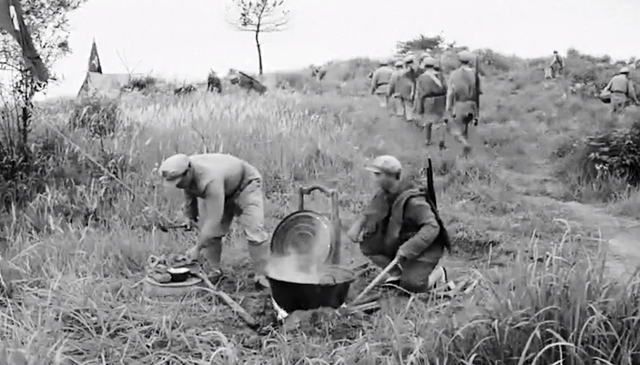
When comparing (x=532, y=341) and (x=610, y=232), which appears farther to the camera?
(x=610, y=232)

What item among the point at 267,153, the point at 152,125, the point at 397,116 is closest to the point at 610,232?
the point at 267,153

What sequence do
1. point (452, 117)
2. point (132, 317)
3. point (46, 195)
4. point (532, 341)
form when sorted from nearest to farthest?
1. point (532, 341)
2. point (132, 317)
3. point (46, 195)
4. point (452, 117)

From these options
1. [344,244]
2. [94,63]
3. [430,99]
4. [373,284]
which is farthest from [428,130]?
[373,284]

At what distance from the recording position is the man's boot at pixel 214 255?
194 inches

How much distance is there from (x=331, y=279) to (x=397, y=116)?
29.5 feet

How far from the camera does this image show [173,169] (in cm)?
439

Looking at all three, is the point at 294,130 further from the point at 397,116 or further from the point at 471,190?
the point at 397,116

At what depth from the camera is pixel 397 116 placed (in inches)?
509

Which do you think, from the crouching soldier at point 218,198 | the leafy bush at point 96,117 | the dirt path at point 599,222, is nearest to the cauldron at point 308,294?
the crouching soldier at point 218,198

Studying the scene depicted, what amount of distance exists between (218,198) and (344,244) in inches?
58.5

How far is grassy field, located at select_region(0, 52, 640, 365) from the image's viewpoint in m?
3.21

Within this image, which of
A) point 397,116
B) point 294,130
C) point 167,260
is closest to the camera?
point 167,260

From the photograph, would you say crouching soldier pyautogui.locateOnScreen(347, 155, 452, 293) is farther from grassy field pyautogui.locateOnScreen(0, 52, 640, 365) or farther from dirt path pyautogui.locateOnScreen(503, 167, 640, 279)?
dirt path pyautogui.locateOnScreen(503, 167, 640, 279)

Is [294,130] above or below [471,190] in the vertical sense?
above
